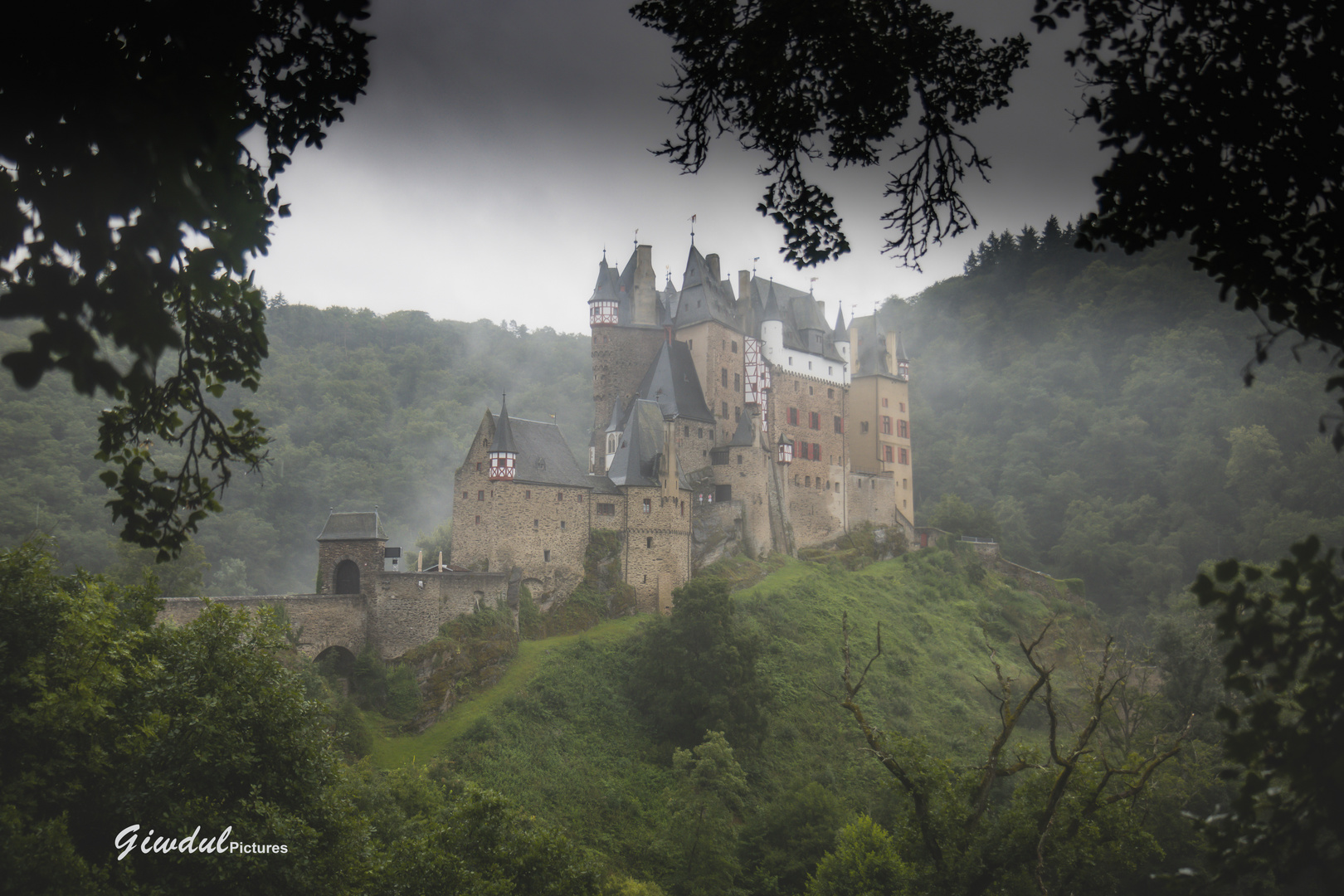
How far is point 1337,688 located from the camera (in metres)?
3.49

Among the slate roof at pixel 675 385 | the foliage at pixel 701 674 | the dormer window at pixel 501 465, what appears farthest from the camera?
the slate roof at pixel 675 385

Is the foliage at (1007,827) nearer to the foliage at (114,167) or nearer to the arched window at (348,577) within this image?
the foliage at (114,167)

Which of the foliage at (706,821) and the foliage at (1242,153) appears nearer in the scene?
the foliage at (1242,153)

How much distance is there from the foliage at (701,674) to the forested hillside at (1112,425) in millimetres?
27413

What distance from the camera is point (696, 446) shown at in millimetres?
40188

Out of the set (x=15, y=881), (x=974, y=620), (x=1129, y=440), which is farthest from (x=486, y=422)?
(x=1129, y=440)

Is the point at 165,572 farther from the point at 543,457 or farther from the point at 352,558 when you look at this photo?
the point at 543,457

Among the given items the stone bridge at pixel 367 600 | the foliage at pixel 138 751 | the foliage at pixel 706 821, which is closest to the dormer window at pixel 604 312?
the stone bridge at pixel 367 600

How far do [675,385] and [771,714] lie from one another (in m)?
15.0

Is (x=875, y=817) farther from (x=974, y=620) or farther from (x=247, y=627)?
(x=974, y=620)

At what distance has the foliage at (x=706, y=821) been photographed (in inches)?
899

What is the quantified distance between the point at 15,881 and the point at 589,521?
2261cm

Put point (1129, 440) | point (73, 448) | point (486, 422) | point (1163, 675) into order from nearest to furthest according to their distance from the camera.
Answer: point (486, 422)
point (1163, 675)
point (73, 448)
point (1129, 440)

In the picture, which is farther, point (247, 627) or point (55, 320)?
point (247, 627)
